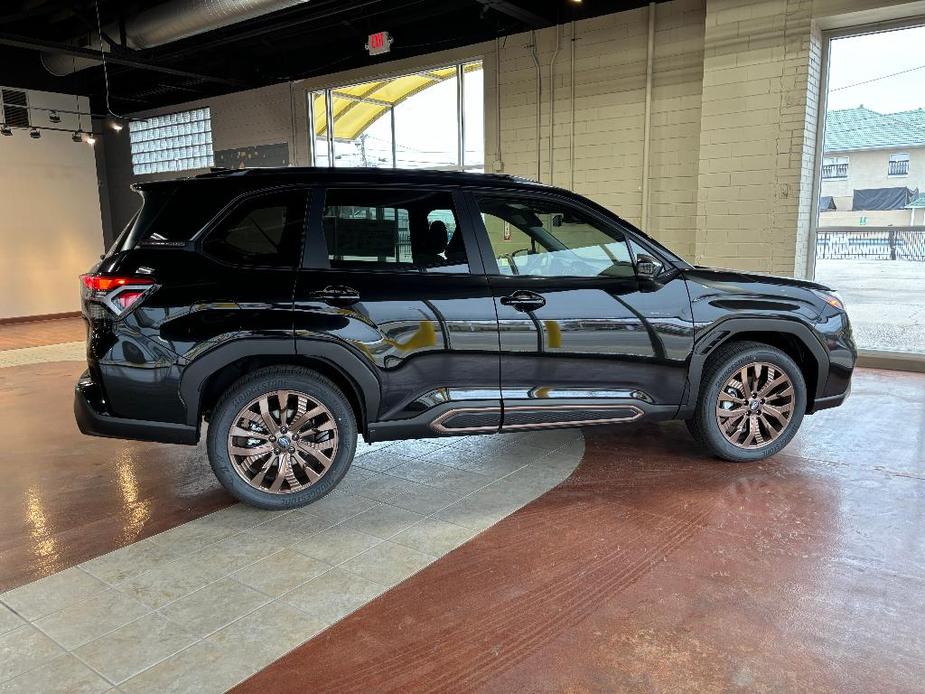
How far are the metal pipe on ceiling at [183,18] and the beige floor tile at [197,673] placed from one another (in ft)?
21.0

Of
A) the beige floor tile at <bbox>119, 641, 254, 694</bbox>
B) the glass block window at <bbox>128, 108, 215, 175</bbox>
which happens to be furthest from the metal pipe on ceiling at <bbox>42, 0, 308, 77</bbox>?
the beige floor tile at <bbox>119, 641, 254, 694</bbox>

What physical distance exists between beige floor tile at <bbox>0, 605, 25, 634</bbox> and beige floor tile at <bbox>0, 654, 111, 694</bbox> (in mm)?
340

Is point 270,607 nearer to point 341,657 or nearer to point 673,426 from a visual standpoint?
point 341,657

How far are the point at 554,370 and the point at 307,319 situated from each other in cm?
132

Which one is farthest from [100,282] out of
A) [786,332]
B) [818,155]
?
[818,155]

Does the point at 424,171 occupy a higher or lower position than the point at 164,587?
higher

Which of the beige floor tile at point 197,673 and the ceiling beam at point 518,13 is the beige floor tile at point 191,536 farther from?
the ceiling beam at point 518,13

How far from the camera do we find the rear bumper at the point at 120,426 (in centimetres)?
319

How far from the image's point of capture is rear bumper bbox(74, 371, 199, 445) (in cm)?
319

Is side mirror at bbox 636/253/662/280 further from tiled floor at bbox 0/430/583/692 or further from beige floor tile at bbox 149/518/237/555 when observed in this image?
beige floor tile at bbox 149/518/237/555

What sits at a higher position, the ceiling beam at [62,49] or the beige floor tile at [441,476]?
the ceiling beam at [62,49]

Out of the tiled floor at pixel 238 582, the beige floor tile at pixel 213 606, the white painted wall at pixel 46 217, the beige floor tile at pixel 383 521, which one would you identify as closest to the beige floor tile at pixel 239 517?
the tiled floor at pixel 238 582

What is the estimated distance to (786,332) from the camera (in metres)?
3.94

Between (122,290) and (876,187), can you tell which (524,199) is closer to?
(122,290)
